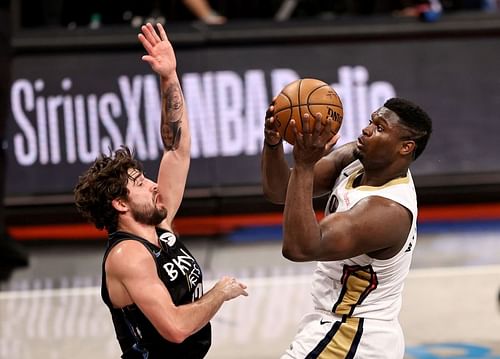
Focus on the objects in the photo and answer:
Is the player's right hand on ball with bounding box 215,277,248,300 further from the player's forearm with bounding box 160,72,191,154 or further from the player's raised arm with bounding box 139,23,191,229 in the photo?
the player's forearm with bounding box 160,72,191,154

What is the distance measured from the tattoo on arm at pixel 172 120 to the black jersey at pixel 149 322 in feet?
2.40

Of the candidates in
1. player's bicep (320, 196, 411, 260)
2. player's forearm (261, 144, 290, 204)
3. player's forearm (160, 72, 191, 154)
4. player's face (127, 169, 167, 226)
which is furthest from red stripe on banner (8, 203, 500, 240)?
player's bicep (320, 196, 411, 260)

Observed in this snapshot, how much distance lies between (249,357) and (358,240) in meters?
2.68

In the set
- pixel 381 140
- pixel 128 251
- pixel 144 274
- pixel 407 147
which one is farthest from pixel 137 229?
pixel 407 147

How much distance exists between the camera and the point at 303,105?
4883 millimetres

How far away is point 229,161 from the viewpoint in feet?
32.9

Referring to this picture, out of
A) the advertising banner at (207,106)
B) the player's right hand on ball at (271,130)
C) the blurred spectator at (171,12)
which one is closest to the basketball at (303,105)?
the player's right hand on ball at (271,130)

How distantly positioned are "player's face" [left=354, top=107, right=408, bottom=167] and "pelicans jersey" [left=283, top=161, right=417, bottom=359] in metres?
0.13

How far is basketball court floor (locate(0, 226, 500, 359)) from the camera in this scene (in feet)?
24.4

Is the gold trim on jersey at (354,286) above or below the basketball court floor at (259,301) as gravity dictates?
above

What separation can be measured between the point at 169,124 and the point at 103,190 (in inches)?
32.4

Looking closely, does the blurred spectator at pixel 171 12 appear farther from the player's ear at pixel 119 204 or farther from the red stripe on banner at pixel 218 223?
the player's ear at pixel 119 204

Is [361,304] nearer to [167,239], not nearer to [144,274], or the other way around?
[167,239]

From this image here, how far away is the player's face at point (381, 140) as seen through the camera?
16.5ft
